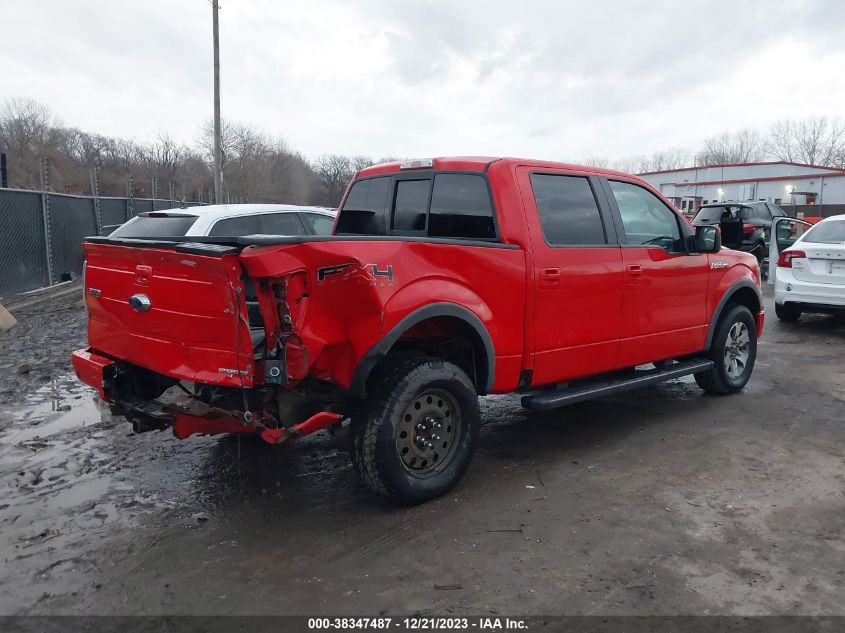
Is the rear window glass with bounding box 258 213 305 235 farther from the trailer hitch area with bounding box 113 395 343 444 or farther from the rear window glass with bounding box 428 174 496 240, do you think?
the trailer hitch area with bounding box 113 395 343 444

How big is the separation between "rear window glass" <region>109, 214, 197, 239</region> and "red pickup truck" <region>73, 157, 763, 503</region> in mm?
2836

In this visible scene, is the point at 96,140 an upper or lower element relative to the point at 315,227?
upper

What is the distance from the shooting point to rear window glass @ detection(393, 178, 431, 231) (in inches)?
190

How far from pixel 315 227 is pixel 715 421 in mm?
5410

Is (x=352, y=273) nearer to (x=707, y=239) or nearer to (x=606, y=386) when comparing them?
(x=606, y=386)

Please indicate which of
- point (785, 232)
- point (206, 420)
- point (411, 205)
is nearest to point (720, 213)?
point (785, 232)

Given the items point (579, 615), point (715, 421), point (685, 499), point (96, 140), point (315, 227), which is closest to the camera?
point (579, 615)

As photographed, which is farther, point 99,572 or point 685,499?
point 685,499

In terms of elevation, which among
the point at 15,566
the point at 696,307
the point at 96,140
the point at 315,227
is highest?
the point at 96,140

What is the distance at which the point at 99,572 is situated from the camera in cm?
321

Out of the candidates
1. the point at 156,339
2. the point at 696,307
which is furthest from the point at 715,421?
the point at 156,339

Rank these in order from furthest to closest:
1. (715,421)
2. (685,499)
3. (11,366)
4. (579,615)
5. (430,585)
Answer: (11,366)
(715,421)
(685,499)
(430,585)
(579,615)

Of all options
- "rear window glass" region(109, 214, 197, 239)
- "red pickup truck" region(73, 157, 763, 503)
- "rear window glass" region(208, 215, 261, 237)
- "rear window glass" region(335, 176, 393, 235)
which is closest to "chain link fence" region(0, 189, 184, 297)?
"rear window glass" region(109, 214, 197, 239)

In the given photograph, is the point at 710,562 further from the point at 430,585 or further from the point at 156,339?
the point at 156,339
